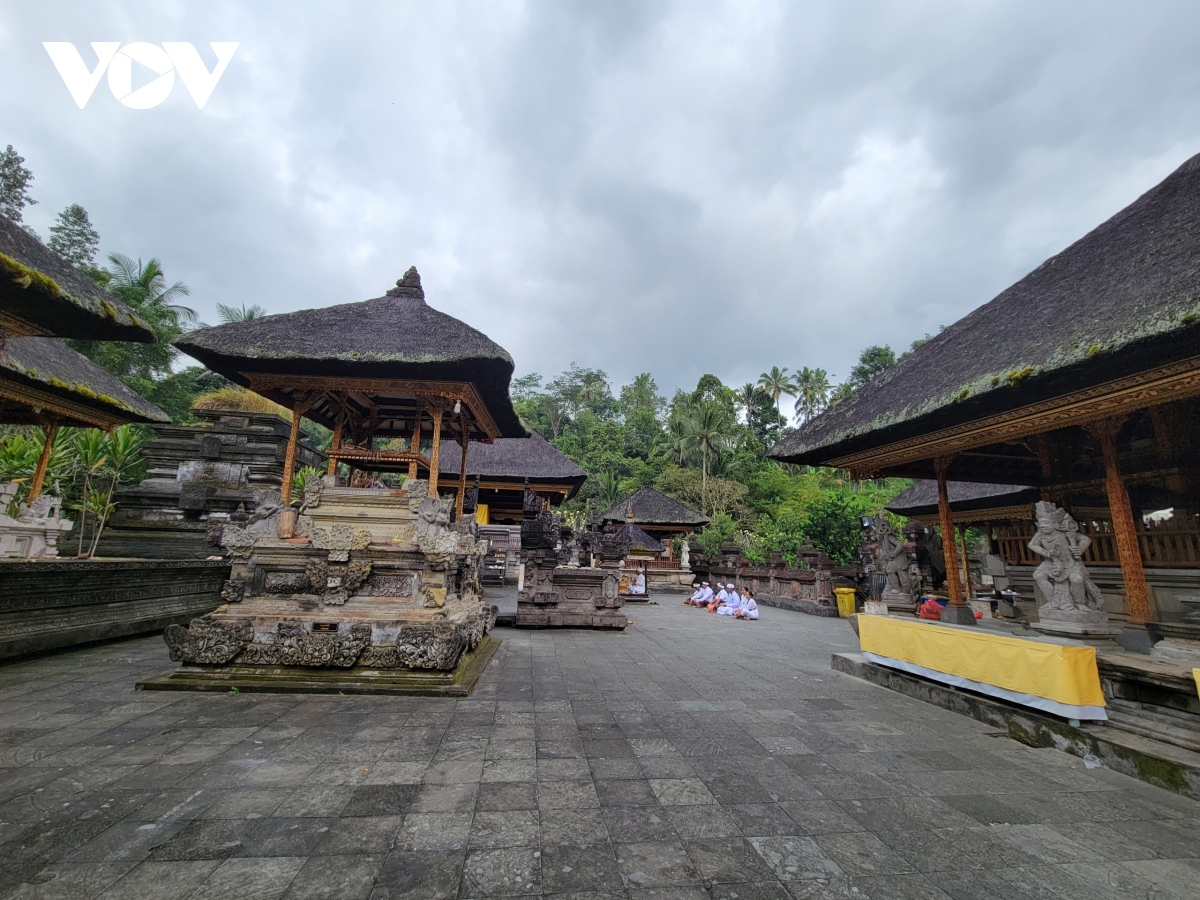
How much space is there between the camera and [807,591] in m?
15.9

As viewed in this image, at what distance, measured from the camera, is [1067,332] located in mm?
4609

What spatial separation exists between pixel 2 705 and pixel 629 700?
18.7 ft

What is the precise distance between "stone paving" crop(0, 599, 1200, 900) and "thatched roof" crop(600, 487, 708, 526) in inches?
845

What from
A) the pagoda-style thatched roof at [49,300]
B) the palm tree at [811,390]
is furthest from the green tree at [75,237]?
the palm tree at [811,390]

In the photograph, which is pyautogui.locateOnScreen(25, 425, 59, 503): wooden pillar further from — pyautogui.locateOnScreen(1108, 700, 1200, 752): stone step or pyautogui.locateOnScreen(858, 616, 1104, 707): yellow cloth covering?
pyautogui.locateOnScreen(1108, 700, 1200, 752): stone step

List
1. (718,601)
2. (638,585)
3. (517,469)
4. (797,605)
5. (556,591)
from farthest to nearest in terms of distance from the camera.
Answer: (517,469) → (638,585) → (797,605) → (718,601) → (556,591)

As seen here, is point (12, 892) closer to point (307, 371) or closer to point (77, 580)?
point (307, 371)

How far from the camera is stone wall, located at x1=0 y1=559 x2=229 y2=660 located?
5977 millimetres

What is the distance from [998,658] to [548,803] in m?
4.56

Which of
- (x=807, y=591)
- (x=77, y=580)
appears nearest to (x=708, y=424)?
(x=807, y=591)

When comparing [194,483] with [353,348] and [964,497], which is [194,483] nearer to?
[353,348]

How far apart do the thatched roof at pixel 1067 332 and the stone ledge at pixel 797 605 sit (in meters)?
9.25

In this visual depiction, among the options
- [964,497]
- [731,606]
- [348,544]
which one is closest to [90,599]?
[348,544]

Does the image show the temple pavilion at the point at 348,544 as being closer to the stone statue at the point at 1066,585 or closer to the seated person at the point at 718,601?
the stone statue at the point at 1066,585
